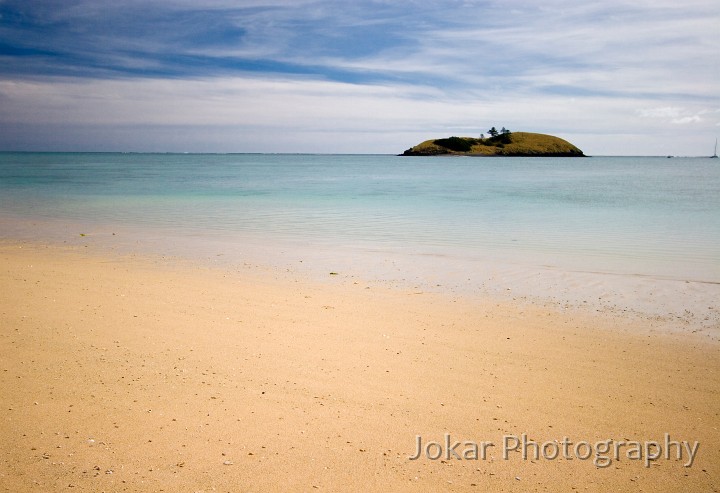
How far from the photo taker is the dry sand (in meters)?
3.38

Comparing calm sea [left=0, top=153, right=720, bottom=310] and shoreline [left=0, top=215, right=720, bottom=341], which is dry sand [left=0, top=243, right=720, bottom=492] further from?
calm sea [left=0, top=153, right=720, bottom=310]

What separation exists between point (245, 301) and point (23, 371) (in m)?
3.01

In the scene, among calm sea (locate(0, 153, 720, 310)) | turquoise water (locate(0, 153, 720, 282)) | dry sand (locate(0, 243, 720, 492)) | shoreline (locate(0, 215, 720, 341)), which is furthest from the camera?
Result: turquoise water (locate(0, 153, 720, 282))

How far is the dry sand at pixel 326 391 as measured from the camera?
338cm

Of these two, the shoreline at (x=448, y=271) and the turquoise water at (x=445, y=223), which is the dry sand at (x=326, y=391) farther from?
the turquoise water at (x=445, y=223)

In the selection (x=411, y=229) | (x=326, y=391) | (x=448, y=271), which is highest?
(x=411, y=229)

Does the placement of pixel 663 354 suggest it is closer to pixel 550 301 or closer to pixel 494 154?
pixel 550 301

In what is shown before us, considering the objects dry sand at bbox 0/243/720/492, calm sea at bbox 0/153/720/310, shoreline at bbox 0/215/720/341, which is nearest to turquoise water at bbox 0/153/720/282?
calm sea at bbox 0/153/720/310

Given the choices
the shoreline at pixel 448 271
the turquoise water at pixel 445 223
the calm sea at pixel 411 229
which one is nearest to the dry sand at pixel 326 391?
the shoreline at pixel 448 271

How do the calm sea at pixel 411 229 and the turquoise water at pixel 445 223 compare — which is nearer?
the calm sea at pixel 411 229

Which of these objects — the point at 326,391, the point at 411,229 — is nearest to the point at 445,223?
the point at 411,229

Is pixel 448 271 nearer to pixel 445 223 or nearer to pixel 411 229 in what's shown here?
pixel 411 229

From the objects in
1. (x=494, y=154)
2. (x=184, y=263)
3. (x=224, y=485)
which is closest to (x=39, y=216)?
(x=184, y=263)

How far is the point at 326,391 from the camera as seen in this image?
14.7 ft
